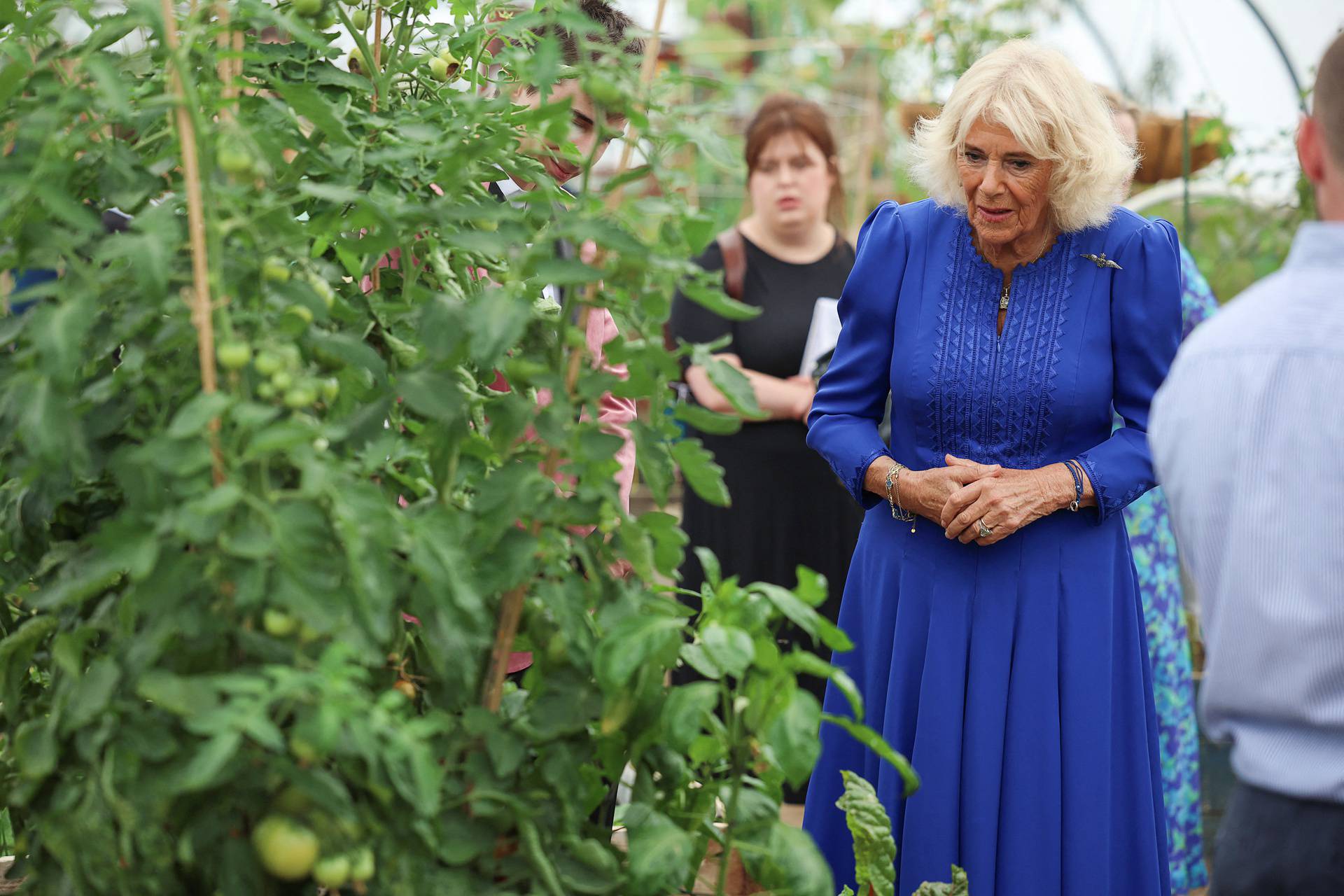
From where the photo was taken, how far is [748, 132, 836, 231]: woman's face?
3.41 metres

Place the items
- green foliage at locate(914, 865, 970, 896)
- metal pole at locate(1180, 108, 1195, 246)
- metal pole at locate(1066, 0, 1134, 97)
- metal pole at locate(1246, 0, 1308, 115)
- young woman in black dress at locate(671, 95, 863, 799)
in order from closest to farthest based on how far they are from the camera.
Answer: green foliage at locate(914, 865, 970, 896)
young woman in black dress at locate(671, 95, 863, 799)
metal pole at locate(1180, 108, 1195, 246)
metal pole at locate(1246, 0, 1308, 115)
metal pole at locate(1066, 0, 1134, 97)

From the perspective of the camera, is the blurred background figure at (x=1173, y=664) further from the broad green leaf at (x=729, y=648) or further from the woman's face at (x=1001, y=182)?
the broad green leaf at (x=729, y=648)

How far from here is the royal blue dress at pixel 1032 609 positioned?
182cm

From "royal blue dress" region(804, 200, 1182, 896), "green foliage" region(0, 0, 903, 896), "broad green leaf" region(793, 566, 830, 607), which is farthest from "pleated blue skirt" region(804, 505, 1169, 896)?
"broad green leaf" region(793, 566, 830, 607)

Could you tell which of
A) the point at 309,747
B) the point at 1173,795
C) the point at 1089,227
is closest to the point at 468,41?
the point at 309,747

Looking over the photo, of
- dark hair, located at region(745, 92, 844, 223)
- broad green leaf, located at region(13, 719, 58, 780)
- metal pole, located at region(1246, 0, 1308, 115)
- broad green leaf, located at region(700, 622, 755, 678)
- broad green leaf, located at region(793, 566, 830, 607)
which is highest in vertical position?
metal pole, located at region(1246, 0, 1308, 115)

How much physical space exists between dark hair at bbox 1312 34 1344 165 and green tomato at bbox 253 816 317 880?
988 millimetres

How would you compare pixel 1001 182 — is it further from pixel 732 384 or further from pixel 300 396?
pixel 300 396

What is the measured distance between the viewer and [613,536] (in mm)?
1184

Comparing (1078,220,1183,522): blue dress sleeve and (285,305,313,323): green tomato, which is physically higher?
(285,305,313,323): green tomato

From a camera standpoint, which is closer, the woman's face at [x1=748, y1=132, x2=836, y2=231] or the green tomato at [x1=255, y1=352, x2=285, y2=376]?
the green tomato at [x1=255, y1=352, x2=285, y2=376]

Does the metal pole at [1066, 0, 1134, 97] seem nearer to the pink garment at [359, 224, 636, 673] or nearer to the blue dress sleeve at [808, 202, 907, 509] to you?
the blue dress sleeve at [808, 202, 907, 509]

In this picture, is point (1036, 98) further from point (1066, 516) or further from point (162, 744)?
point (162, 744)

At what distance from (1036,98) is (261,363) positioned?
1.23 metres
